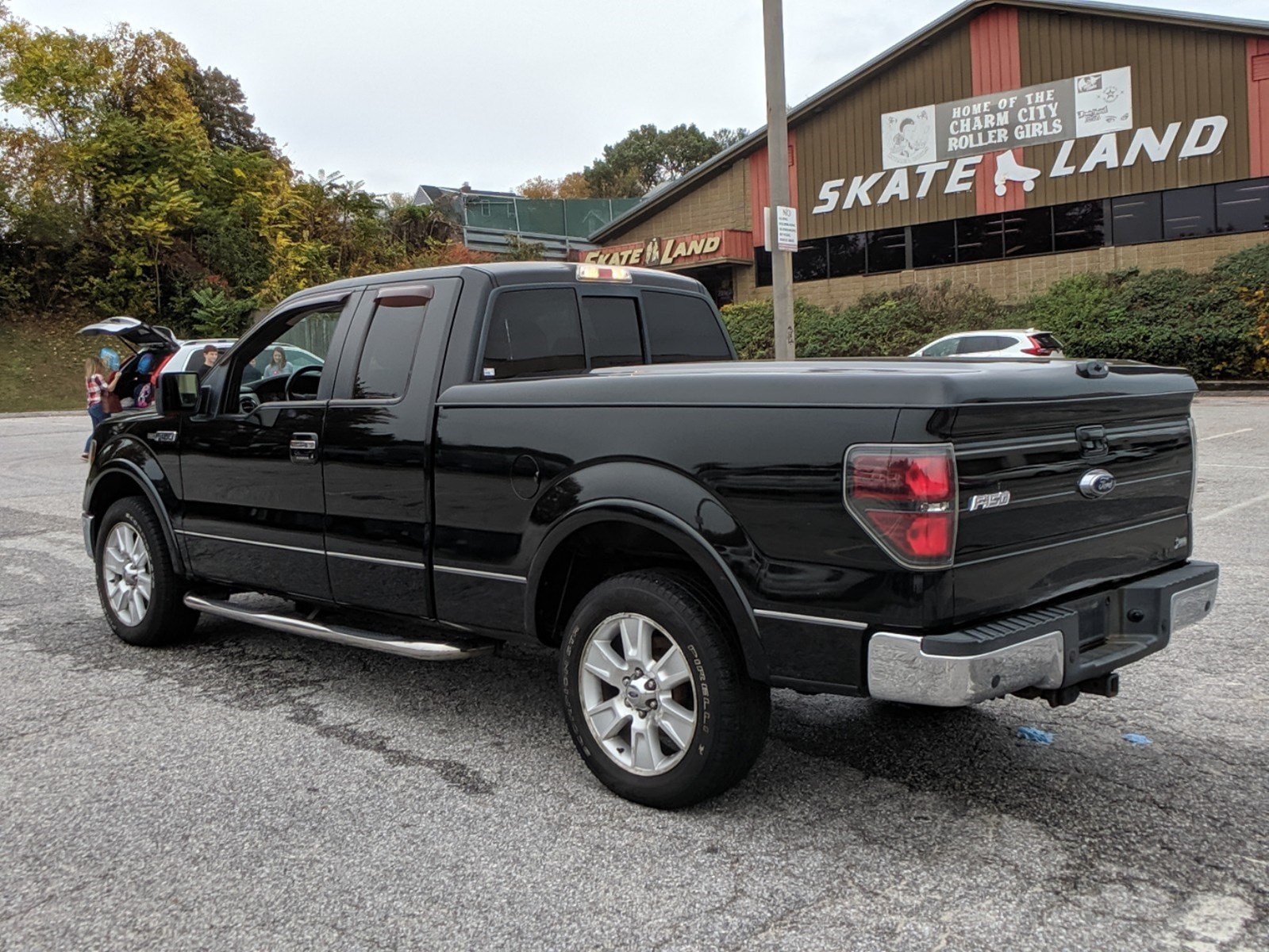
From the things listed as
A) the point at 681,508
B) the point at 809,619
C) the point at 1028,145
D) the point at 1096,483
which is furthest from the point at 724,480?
the point at 1028,145

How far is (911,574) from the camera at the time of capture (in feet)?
9.90

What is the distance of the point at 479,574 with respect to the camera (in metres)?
4.15

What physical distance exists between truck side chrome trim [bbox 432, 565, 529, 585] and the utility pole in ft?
23.1

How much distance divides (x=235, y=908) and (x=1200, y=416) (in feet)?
58.6

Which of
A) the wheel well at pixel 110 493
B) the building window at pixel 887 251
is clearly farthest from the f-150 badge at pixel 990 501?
the building window at pixel 887 251

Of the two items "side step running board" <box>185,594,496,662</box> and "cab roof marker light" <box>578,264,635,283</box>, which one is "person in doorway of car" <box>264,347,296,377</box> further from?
"cab roof marker light" <box>578,264,635,283</box>

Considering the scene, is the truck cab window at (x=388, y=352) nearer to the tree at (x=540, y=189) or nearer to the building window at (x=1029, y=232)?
the building window at (x=1029, y=232)

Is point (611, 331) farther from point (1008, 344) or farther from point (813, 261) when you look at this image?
point (813, 261)

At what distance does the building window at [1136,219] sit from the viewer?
26.0 meters

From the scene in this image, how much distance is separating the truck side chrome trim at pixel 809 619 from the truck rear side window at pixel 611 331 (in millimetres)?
1817

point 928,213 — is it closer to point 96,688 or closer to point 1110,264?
point 1110,264

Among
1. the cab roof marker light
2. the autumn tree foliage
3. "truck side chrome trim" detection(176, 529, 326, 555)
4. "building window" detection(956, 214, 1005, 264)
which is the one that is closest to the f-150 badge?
the cab roof marker light

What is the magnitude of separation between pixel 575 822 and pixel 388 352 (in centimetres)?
212

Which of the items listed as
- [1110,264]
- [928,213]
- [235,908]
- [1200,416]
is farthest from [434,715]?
[928,213]
